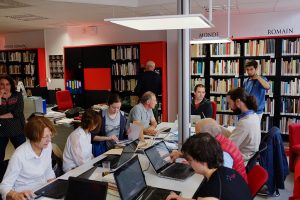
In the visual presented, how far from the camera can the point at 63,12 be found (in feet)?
20.6

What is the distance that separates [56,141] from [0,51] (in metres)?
6.06

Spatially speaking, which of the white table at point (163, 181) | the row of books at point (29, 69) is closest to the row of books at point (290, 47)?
the white table at point (163, 181)

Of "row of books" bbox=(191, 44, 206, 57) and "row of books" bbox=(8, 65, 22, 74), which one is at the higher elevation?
"row of books" bbox=(191, 44, 206, 57)

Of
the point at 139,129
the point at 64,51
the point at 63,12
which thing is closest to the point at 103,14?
the point at 63,12

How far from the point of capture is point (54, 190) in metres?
2.34

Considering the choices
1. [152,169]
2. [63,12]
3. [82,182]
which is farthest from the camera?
[63,12]

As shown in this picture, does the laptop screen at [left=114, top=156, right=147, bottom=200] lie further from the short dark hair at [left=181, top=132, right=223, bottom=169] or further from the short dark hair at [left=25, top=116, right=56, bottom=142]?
the short dark hair at [left=25, top=116, right=56, bottom=142]

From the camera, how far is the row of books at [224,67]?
649 centimetres

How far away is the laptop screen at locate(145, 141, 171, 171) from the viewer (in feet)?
9.04

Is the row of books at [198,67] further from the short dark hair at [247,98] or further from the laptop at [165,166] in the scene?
the laptop at [165,166]

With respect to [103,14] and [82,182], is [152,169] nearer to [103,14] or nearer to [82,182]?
[82,182]

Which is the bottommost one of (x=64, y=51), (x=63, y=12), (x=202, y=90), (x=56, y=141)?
(x=56, y=141)

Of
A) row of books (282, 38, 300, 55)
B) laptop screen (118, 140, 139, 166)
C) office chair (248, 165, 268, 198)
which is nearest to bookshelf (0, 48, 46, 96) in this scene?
row of books (282, 38, 300, 55)

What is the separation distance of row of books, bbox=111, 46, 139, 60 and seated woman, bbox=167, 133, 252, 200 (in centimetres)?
572
